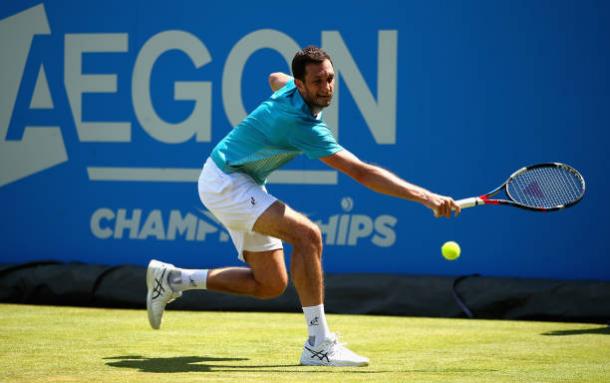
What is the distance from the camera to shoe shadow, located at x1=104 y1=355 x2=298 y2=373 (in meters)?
4.70

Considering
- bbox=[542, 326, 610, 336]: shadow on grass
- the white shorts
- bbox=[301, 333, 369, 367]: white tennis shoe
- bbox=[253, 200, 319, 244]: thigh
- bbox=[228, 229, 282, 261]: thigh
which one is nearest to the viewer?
bbox=[301, 333, 369, 367]: white tennis shoe

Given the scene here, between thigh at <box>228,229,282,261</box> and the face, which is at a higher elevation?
the face

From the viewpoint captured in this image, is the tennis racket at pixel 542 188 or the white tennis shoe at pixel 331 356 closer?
the white tennis shoe at pixel 331 356

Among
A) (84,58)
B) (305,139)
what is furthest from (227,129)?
(305,139)

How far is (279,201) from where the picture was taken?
5.07m

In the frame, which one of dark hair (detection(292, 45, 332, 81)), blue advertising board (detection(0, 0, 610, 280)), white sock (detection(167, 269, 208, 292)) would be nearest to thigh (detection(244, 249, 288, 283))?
white sock (detection(167, 269, 208, 292))

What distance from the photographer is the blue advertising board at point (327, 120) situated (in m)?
7.39

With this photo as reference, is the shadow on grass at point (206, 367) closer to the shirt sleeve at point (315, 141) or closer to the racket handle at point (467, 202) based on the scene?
the racket handle at point (467, 202)

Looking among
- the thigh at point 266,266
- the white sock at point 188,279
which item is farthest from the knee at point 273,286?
the white sock at point 188,279

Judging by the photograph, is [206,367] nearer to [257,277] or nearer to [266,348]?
[257,277]

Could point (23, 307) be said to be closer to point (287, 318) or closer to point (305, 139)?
point (287, 318)

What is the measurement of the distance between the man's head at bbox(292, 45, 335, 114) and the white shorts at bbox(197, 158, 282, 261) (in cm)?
48

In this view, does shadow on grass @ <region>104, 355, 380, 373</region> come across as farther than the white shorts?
No

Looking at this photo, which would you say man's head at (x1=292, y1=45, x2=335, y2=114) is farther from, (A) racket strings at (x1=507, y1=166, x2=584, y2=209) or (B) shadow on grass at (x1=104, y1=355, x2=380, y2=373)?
(B) shadow on grass at (x1=104, y1=355, x2=380, y2=373)
